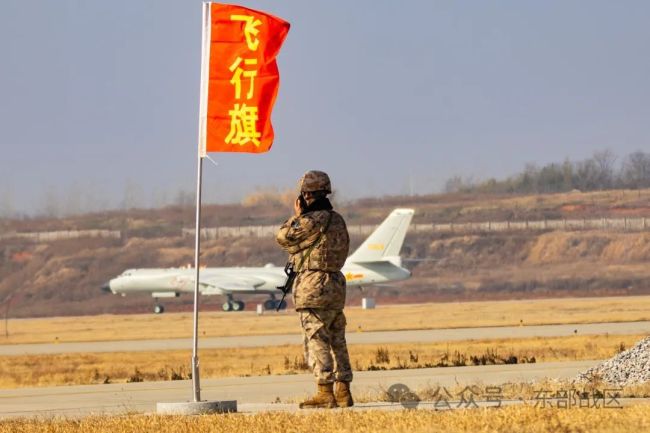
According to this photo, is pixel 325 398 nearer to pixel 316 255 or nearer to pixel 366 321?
pixel 316 255

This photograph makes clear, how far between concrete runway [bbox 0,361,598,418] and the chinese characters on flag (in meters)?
3.30

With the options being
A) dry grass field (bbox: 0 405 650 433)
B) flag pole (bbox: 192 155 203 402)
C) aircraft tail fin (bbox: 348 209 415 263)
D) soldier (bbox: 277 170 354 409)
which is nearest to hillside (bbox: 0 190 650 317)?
aircraft tail fin (bbox: 348 209 415 263)

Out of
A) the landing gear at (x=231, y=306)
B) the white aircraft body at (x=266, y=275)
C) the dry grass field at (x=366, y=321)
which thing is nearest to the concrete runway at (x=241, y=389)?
the dry grass field at (x=366, y=321)

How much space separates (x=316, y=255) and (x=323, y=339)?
896 millimetres

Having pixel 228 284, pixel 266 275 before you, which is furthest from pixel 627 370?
pixel 228 284

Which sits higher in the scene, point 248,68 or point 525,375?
point 248,68

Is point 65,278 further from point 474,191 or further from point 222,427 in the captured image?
point 222,427

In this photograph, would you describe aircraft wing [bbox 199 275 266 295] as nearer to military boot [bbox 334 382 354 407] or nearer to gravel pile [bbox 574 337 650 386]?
gravel pile [bbox 574 337 650 386]

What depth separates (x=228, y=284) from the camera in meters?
92.8

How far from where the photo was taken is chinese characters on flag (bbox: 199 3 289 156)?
54.3ft

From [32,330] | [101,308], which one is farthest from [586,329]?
[101,308]

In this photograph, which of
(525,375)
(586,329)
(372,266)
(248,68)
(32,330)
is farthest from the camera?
(372,266)

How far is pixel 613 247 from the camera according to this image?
11444cm

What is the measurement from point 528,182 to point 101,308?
152ft
